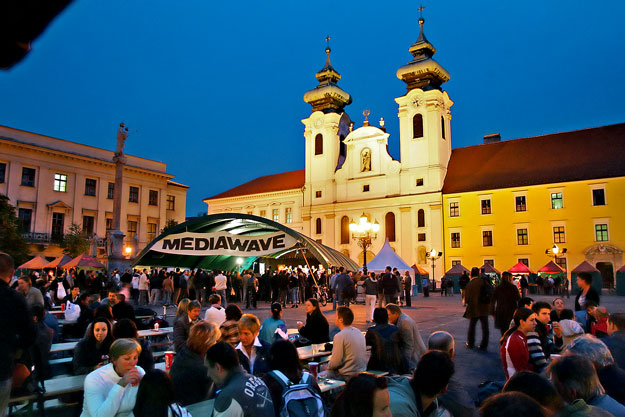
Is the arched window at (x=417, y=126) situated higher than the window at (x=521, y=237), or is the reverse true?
the arched window at (x=417, y=126)

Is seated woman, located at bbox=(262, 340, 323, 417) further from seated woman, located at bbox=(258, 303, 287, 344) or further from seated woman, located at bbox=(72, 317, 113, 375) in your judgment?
seated woman, located at bbox=(258, 303, 287, 344)

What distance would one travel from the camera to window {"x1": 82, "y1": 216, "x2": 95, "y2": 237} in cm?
4788

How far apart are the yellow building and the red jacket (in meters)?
37.8

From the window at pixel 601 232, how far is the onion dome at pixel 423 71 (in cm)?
1946

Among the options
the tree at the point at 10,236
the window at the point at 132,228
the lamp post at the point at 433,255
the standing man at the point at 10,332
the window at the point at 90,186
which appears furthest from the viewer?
the window at the point at 132,228

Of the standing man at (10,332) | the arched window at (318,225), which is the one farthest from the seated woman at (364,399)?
the arched window at (318,225)

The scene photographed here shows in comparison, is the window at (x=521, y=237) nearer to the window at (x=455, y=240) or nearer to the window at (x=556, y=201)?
the window at (x=556, y=201)

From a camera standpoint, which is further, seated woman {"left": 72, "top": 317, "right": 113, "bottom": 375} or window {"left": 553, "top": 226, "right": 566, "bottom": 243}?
window {"left": 553, "top": 226, "right": 566, "bottom": 243}

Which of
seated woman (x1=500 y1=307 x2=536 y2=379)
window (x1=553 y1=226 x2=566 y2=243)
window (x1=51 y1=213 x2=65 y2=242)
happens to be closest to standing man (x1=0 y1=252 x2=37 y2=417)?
seated woman (x1=500 y1=307 x2=536 y2=379)

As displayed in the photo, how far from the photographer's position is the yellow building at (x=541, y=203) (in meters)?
39.5

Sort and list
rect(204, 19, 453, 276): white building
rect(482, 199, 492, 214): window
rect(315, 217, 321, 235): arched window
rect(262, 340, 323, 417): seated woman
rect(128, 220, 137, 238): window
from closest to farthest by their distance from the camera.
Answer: rect(262, 340, 323, 417): seated woman < rect(482, 199, 492, 214): window < rect(204, 19, 453, 276): white building < rect(128, 220, 137, 238): window < rect(315, 217, 321, 235): arched window

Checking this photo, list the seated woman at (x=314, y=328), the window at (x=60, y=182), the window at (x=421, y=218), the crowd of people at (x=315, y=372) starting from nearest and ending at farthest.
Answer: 1. the crowd of people at (x=315, y=372)
2. the seated woman at (x=314, y=328)
3. the window at (x=60, y=182)
4. the window at (x=421, y=218)

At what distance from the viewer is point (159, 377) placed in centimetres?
340

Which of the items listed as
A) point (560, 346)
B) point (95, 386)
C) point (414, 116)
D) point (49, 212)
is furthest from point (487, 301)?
point (49, 212)
